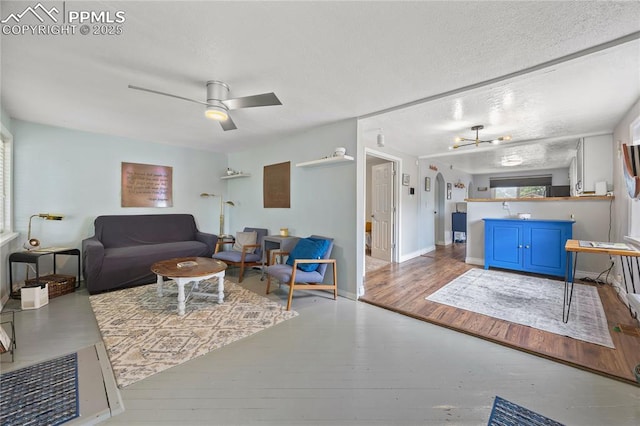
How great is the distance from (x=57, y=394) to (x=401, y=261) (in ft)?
16.2

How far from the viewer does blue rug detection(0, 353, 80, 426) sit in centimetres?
141

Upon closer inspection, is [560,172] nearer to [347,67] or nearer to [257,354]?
[347,67]

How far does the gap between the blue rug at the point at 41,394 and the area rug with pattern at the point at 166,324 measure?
0.24m

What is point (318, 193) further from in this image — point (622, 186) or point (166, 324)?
point (622, 186)

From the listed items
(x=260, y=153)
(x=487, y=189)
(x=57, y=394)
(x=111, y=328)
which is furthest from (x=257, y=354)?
(x=487, y=189)

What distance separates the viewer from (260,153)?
4875 mm

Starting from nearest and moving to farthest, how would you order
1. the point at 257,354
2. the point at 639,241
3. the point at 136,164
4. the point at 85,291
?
the point at 257,354
the point at 639,241
the point at 85,291
the point at 136,164

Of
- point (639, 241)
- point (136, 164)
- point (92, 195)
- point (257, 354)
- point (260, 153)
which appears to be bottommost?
point (257, 354)

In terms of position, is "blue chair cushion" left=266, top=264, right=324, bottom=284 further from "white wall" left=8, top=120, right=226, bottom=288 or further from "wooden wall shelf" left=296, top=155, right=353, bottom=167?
"white wall" left=8, top=120, right=226, bottom=288

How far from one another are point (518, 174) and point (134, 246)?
456 inches

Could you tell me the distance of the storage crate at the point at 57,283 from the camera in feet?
10.4

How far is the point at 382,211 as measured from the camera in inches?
215

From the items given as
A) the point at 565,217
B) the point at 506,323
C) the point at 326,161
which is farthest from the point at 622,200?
the point at 326,161
